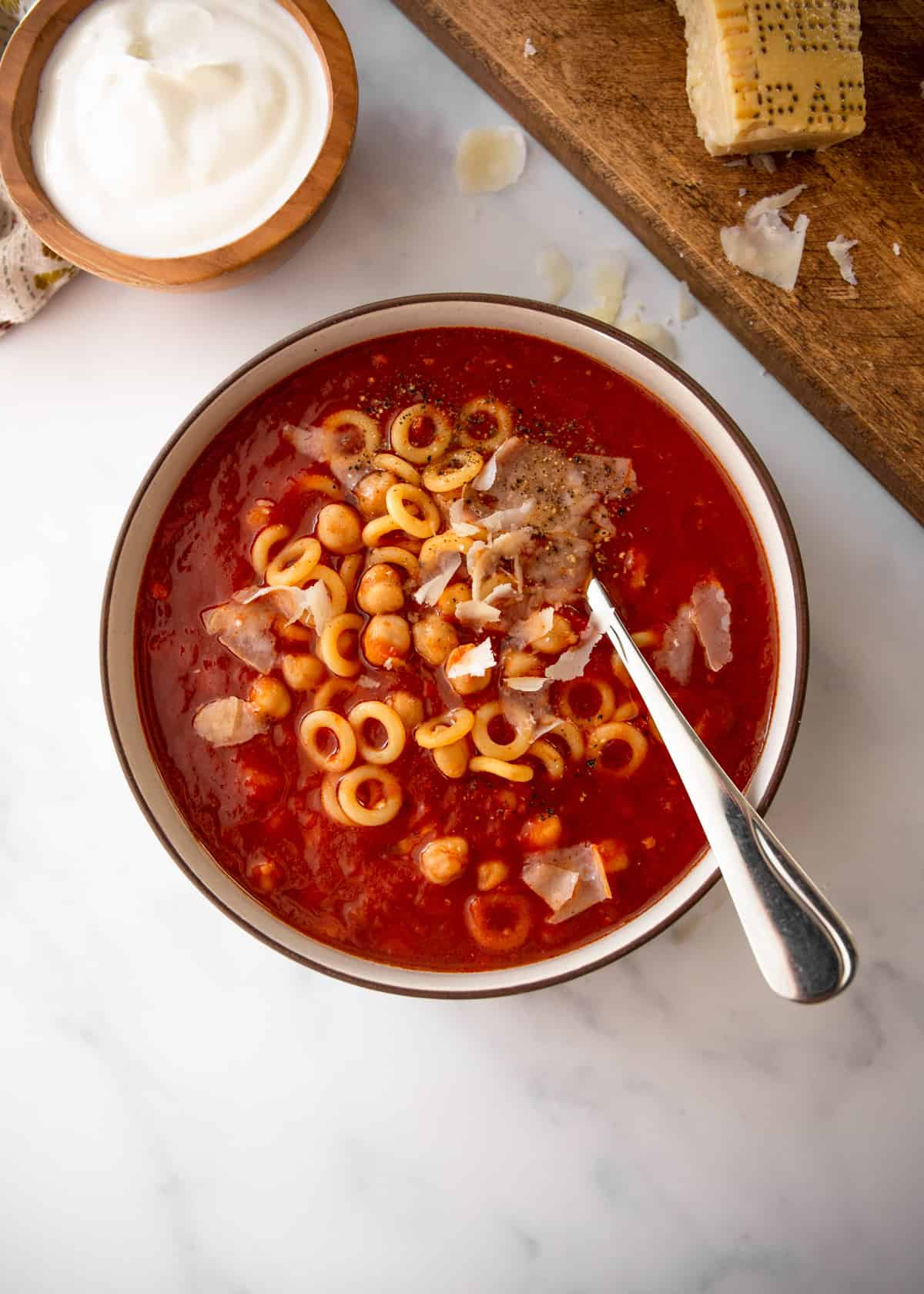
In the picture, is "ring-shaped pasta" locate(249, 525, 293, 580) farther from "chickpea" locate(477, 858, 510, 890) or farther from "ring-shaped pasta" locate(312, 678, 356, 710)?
"chickpea" locate(477, 858, 510, 890)

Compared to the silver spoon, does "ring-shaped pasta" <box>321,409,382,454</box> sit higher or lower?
higher

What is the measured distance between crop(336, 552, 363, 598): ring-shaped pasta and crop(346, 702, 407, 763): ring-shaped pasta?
0.30m

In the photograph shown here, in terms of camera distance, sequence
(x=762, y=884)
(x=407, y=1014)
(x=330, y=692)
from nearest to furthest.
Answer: (x=762, y=884), (x=330, y=692), (x=407, y=1014)

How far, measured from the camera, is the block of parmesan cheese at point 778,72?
2717 mm

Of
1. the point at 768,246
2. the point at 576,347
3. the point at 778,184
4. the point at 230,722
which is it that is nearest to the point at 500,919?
the point at 230,722

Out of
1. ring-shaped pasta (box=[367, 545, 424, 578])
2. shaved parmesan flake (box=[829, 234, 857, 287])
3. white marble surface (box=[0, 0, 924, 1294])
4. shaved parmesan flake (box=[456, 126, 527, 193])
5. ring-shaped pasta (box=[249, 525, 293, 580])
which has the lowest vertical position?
white marble surface (box=[0, 0, 924, 1294])

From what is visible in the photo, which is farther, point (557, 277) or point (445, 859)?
point (557, 277)

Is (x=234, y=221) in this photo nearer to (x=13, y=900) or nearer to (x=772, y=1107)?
(x=13, y=900)

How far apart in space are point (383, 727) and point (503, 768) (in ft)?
1.08

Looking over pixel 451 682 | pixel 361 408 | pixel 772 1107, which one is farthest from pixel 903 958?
pixel 361 408

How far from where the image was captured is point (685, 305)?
3.01 metres

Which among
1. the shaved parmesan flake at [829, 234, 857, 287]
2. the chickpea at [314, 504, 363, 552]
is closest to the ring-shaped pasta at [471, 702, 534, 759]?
the chickpea at [314, 504, 363, 552]

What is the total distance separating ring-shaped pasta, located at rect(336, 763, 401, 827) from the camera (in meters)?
2.62

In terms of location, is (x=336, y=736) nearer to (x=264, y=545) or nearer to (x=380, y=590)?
(x=380, y=590)
